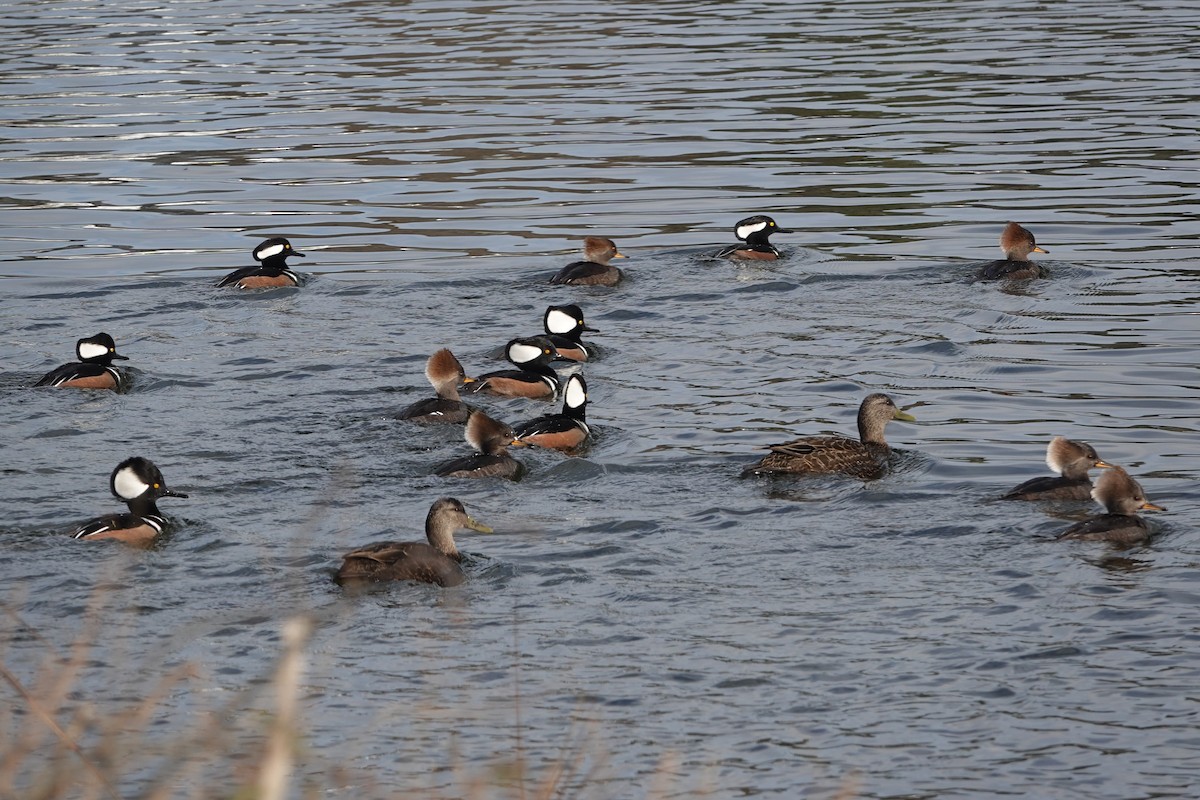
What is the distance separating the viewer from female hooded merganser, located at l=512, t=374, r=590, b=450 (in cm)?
1227

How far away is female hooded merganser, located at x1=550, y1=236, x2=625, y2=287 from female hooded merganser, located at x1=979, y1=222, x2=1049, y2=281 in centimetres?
357

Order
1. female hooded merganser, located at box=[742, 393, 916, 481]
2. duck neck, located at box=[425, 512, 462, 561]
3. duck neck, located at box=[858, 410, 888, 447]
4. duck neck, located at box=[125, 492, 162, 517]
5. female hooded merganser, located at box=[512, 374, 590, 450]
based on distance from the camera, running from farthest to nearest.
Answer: female hooded merganser, located at box=[512, 374, 590, 450], duck neck, located at box=[858, 410, 888, 447], female hooded merganser, located at box=[742, 393, 916, 481], duck neck, located at box=[125, 492, 162, 517], duck neck, located at box=[425, 512, 462, 561]

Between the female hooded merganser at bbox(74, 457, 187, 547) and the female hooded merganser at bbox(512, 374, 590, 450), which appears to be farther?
the female hooded merganser at bbox(512, 374, 590, 450)

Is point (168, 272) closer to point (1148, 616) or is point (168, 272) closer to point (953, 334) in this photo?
point (953, 334)

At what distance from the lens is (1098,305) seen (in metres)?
15.8

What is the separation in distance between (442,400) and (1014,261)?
6.27m

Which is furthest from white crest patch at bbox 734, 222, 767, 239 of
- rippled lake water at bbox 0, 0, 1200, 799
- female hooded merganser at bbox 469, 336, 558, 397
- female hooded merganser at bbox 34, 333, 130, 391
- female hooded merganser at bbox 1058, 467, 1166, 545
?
female hooded merganser at bbox 1058, 467, 1166, 545

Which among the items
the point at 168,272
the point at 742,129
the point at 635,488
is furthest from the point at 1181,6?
the point at 635,488

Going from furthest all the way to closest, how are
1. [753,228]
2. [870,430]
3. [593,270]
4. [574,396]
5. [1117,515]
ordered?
[753,228] → [593,270] → [574,396] → [870,430] → [1117,515]

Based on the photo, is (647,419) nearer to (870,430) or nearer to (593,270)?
(870,430)

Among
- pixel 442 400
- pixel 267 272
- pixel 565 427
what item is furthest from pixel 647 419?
pixel 267 272

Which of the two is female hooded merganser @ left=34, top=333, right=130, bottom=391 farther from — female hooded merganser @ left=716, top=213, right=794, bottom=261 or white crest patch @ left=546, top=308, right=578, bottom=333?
female hooded merganser @ left=716, top=213, right=794, bottom=261

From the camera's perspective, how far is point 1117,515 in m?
10.2

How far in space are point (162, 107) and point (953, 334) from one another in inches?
725
